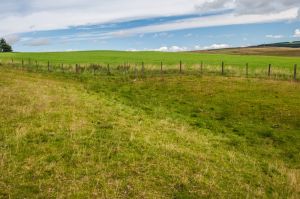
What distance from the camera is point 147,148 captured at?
49.2 feet

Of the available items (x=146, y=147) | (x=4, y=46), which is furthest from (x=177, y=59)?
(x=4, y=46)

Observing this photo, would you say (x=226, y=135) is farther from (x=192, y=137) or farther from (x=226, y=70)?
(x=226, y=70)

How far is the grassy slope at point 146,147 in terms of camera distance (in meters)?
11.6

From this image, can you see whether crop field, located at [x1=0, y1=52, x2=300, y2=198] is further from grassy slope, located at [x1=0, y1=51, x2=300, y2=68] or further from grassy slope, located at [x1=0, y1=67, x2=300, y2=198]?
grassy slope, located at [x1=0, y1=51, x2=300, y2=68]

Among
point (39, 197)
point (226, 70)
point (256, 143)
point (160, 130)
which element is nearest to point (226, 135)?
point (256, 143)

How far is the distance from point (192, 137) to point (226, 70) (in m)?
36.8

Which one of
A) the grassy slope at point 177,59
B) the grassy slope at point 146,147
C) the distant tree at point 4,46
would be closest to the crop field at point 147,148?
the grassy slope at point 146,147

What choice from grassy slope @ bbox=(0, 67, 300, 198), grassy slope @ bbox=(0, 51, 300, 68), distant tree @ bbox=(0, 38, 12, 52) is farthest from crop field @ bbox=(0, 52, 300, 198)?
distant tree @ bbox=(0, 38, 12, 52)

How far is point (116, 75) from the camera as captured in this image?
49.7 m

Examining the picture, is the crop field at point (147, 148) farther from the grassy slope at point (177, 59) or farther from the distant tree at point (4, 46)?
the distant tree at point (4, 46)

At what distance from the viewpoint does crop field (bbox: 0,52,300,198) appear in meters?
11.6

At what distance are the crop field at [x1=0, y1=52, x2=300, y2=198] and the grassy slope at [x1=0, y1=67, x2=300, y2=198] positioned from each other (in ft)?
0.12

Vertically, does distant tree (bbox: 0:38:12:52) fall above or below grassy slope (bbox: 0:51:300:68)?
above

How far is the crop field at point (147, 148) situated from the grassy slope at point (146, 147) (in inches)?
1.4
